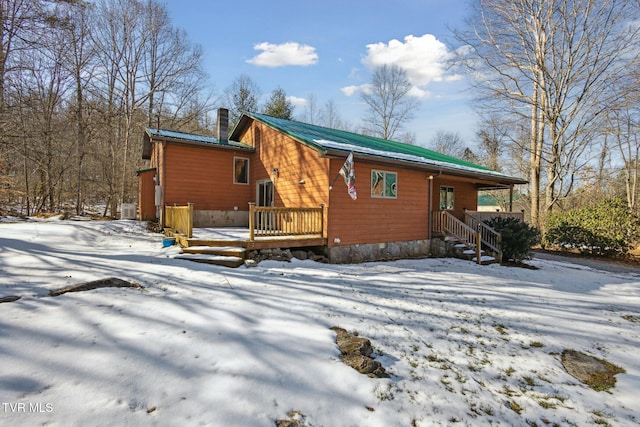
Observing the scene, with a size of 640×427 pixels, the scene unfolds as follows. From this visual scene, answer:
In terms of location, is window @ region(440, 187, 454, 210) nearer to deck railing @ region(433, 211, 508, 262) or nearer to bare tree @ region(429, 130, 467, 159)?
deck railing @ region(433, 211, 508, 262)

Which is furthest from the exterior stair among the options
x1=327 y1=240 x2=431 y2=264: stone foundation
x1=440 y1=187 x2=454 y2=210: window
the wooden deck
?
x1=440 y1=187 x2=454 y2=210: window

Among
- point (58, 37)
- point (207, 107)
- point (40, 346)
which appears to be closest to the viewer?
point (40, 346)

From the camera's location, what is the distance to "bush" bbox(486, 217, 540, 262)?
11.4 meters

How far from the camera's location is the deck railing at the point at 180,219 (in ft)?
26.5

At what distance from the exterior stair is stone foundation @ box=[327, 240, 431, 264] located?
3.01 m

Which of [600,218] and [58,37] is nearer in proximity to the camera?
[58,37]

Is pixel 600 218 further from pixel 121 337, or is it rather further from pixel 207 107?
pixel 207 107

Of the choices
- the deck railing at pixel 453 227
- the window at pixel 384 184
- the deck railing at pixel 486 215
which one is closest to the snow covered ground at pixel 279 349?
the window at pixel 384 184

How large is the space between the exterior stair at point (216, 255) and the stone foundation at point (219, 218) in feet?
15.6

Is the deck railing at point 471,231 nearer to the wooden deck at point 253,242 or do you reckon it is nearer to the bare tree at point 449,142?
the wooden deck at point 253,242

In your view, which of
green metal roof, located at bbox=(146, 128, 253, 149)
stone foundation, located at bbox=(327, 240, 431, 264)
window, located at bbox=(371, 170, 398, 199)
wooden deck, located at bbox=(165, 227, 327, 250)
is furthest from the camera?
green metal roof, located at bbox=(146, 128, 253, 149)

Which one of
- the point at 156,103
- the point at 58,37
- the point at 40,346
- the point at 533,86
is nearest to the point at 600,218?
the point at 533,86

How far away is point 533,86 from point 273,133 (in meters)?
17.2

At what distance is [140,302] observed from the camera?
4.40 m
